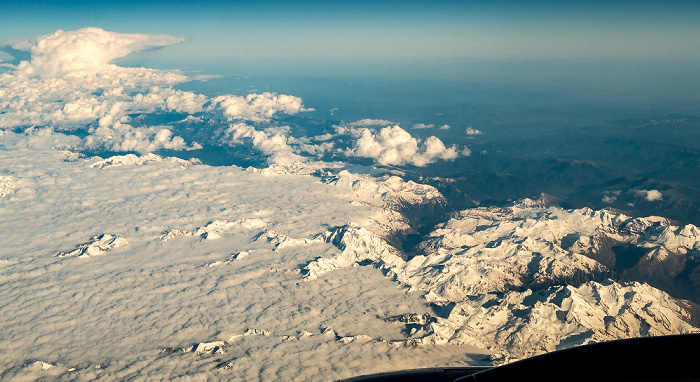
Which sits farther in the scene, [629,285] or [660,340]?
[629,285]

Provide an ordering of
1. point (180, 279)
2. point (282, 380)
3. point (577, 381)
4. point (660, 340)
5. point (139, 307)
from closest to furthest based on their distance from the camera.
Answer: point (577, 381) → point (660, 340) → point (282, 380) → point (139, 307) → point (180, 279)

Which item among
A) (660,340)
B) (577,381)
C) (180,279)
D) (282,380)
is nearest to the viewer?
(577,381)

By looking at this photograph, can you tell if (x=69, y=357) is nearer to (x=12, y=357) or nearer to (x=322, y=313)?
(x=12, y=357)

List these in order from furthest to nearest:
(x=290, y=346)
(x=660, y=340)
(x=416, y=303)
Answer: (x=416, y=303) → (x=290, y=346) → (x=660, y=340)

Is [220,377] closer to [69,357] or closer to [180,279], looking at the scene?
[69,357]

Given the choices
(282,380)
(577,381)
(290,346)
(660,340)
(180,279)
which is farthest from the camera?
(180,279)

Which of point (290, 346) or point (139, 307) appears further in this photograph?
point (139, 307)

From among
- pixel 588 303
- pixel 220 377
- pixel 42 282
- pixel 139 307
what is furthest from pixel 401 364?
pixel 42 282

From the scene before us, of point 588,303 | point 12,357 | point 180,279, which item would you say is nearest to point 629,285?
point 588,303

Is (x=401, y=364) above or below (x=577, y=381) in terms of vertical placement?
below
